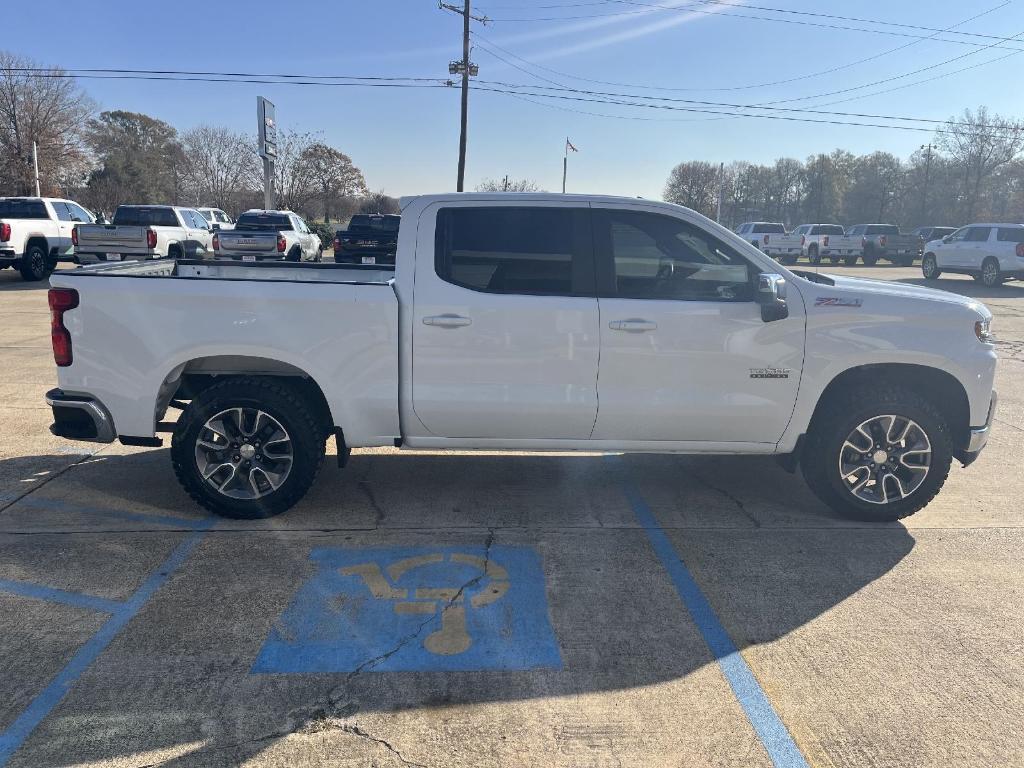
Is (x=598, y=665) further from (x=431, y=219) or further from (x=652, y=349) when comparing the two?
(x=431, y=219)

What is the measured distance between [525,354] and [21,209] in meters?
18.7

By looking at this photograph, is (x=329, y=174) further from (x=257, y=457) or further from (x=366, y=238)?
(x=257, y=457)

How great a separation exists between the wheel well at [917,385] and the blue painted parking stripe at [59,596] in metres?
4.12

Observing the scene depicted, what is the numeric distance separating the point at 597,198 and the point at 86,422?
134 inches

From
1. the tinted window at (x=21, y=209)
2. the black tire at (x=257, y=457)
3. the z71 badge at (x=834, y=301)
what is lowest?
the black tire at (x=257, y=457)

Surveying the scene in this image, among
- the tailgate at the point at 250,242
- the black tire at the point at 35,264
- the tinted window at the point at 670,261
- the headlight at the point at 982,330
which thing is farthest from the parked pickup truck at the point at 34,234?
the headlight at the point at 982,330

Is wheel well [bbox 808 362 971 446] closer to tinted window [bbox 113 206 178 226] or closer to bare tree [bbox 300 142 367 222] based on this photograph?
tinted window [bbox 113 206 178 226]

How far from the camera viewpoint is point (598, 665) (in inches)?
125

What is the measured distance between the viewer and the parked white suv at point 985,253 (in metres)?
21.9

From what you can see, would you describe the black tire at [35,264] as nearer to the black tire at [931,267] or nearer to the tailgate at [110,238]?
the tailgate at [110,238]

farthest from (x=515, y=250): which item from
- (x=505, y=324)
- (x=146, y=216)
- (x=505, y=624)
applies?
(x=146, y=216)

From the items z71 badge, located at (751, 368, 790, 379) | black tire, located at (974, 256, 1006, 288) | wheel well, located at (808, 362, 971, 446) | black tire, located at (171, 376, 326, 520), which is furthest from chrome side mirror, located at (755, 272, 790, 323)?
black tire, located at (974, 256, 1006, 288)

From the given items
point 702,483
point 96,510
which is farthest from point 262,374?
point 702,483

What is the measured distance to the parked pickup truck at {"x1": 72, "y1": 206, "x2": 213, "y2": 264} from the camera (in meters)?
17.1
